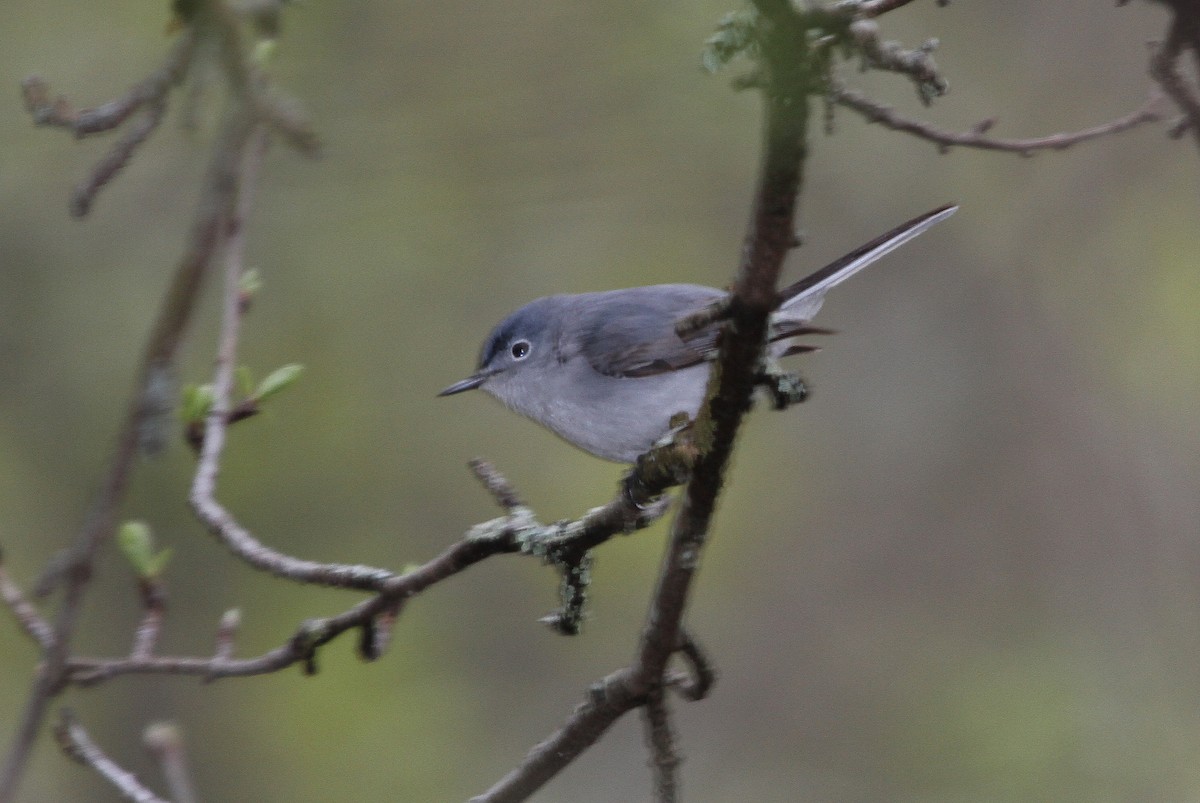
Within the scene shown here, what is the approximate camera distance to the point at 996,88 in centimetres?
604

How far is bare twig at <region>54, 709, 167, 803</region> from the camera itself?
7.89 feet

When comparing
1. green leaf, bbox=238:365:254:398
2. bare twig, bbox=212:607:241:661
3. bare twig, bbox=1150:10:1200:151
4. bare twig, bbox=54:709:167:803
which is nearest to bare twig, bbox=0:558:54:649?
bare twig, bbox=54:709:167:803

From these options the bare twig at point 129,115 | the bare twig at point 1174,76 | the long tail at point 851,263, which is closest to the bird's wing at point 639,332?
the long tail at point 851,263

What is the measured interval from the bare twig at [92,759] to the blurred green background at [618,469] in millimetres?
2587

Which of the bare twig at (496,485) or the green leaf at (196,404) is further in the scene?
the green leaf at (196,404)

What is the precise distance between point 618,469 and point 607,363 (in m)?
2.87

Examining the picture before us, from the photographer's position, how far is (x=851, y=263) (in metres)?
2.85

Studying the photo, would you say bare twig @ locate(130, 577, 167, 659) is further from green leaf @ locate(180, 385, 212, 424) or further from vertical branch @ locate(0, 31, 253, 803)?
vertical branch @ locate(0, 31, 253, 803)

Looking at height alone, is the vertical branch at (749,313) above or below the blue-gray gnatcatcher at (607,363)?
above

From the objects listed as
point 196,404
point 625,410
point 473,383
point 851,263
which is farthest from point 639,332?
point 196,404

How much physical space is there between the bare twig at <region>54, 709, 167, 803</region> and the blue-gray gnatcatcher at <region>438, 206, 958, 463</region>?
56.3 inches

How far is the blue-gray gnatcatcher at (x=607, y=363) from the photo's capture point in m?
3.36

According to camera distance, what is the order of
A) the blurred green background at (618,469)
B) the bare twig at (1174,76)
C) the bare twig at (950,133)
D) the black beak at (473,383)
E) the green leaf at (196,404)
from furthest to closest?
the blurred green background at (618,469)
the black beak at (473,383)
the green leaf at (196,404)
the bare twig at (950,133)
the bare twig at (1174,76)

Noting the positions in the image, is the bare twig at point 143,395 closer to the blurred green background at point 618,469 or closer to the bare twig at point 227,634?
the bare twig at point 227,634
